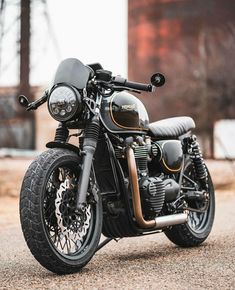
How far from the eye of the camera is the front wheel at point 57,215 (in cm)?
475

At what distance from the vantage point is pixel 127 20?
135ft

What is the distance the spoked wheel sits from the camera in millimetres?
6281

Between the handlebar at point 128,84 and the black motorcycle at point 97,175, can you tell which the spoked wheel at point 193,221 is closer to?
the black motorcycle at point 97,175

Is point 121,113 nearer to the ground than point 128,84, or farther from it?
nearer to the ground

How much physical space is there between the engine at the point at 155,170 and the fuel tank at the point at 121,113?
130 mm

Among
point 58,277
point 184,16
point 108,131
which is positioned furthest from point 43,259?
point 184,16

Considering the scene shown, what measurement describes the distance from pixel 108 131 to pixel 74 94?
1.45 ft

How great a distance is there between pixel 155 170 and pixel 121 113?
832mm

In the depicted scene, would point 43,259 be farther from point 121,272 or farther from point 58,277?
point 121,272

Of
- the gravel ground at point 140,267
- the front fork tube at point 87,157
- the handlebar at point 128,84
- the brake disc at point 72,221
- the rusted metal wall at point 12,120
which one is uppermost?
the handlebar at point 128,84

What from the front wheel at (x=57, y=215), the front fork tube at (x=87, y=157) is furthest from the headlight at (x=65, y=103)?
the front wheel at (x=57, y=215)

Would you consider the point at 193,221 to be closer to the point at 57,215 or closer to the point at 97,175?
the point at 97,175

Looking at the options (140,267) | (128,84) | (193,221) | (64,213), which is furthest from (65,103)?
(193,221)

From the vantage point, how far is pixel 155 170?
6.08 meters
